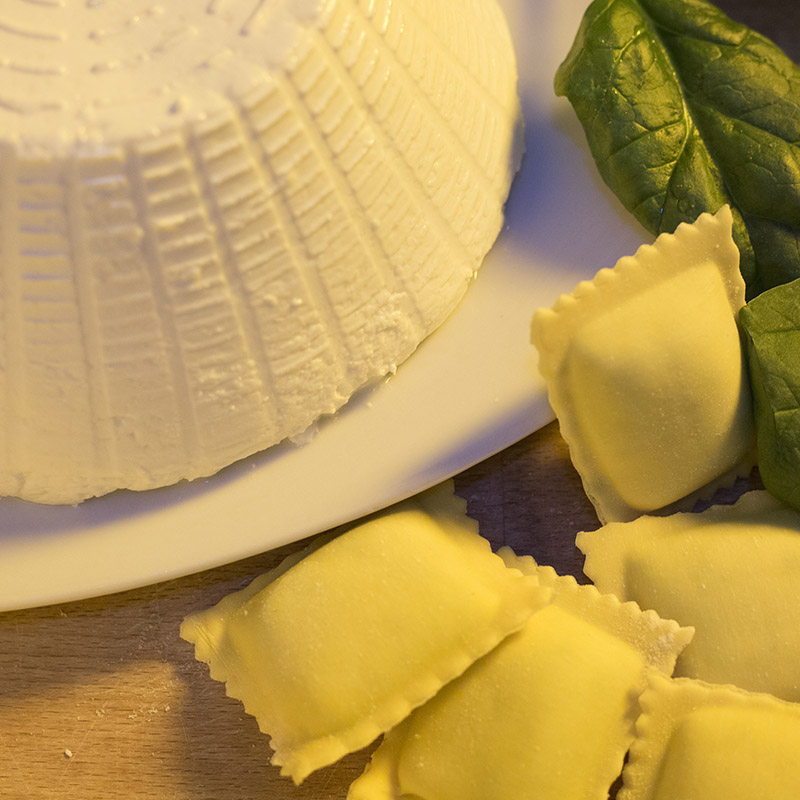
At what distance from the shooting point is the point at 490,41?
966mm

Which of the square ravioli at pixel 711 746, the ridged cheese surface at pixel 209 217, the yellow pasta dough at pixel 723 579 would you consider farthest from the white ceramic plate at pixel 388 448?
the square ravioli at pixel 711 746

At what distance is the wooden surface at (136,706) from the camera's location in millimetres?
864

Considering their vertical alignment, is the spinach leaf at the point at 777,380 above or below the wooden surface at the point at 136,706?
above

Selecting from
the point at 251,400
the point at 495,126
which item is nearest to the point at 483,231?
the point at 495,126

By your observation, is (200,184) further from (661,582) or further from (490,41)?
(661,582)

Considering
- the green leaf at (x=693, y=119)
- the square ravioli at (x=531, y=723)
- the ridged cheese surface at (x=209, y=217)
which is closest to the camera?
the ridged cheese surface at (x=209, y=217)

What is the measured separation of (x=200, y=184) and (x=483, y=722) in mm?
533

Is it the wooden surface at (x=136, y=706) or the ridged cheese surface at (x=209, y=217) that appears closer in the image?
the ridged cheese surface at (x=209, y=217)

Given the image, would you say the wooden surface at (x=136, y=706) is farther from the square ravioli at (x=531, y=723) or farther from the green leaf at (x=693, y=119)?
the green leaf at (x=693, y=119)

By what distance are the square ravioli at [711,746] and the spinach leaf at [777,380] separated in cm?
21

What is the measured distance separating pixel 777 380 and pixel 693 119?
296mm

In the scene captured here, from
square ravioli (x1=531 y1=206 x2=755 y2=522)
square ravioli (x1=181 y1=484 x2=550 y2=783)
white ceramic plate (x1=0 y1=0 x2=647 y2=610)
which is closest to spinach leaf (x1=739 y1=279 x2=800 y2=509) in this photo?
square ravioli (x1=531 y1=206 x2=755 y2=522)

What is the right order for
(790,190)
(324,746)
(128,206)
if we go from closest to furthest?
(128,206)
(324,746)
(790,190)

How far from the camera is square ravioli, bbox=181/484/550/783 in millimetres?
820
